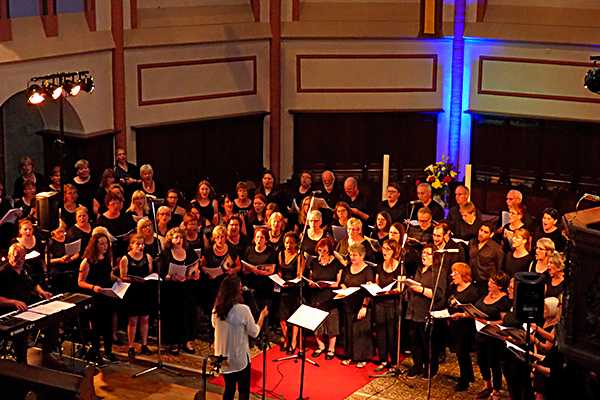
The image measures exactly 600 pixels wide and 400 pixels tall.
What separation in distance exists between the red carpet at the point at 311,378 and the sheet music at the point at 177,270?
1.02 metres

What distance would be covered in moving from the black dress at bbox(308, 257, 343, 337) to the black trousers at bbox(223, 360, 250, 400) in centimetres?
181

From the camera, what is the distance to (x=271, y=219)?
1062 cm

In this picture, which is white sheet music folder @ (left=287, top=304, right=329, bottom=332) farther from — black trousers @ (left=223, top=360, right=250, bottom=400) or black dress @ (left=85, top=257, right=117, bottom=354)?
black dress @ (left=85, top=257, right=117, bottom=354)

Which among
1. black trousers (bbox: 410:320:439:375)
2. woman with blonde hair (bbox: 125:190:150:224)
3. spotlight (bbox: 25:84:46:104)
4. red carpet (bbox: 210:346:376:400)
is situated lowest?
red carpet (bbox: 210:346:376:400)

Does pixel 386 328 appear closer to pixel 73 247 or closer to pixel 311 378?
pixel 311 378

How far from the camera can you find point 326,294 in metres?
10.3

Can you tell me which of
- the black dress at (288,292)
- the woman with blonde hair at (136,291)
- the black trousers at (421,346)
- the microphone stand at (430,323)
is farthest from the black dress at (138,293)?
the microphone stand at (430,323)

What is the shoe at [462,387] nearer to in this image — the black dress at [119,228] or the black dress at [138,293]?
the black dress at [138,293]

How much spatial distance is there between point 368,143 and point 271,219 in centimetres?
479

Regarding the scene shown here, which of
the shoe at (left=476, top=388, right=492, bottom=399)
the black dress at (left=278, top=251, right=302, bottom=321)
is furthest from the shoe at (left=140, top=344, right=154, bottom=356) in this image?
the shoe at (left=476, top=388, right=492, bottom=399)

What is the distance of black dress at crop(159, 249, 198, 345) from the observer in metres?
10.2

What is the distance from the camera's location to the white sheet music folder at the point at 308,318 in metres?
8.85

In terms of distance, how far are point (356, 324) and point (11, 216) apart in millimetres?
3558

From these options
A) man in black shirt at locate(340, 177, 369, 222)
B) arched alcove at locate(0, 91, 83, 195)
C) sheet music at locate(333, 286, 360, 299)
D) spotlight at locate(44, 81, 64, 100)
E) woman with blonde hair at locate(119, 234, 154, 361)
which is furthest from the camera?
arched alcove at locate(0, 91, 83, 195)
